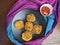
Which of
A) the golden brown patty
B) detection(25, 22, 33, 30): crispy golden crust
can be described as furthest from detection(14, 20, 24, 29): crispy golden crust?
the golden brown patty

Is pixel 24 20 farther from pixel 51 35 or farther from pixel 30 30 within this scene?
pixel 51 35

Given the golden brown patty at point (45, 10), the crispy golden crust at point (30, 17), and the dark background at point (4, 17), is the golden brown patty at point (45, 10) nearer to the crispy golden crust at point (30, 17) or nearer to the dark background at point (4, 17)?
the crispy golden crust at point (30, 17)

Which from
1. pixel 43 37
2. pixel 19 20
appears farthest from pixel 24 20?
pixel 43 37

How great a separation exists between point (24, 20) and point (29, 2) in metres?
0.10

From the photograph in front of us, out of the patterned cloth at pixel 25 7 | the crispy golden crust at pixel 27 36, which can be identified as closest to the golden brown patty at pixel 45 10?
the patterned cloth at pixel 25 7

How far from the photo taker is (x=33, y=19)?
0.84m

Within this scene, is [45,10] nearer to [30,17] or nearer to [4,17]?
[30,17]

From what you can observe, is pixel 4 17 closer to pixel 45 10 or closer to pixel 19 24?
pixel 19 24

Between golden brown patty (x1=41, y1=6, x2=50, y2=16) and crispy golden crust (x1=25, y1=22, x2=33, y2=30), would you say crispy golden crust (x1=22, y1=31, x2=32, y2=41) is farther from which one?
golden brown patty (x1=41, y1=6, x2=50, y2=16)

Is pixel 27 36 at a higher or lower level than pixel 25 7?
lower

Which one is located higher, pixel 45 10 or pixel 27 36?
pixel 45 10

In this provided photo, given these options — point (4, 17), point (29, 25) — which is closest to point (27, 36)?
point (29, 25)

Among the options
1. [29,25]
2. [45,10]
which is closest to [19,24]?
[29,25]

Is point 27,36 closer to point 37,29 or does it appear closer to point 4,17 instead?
point 37,29
